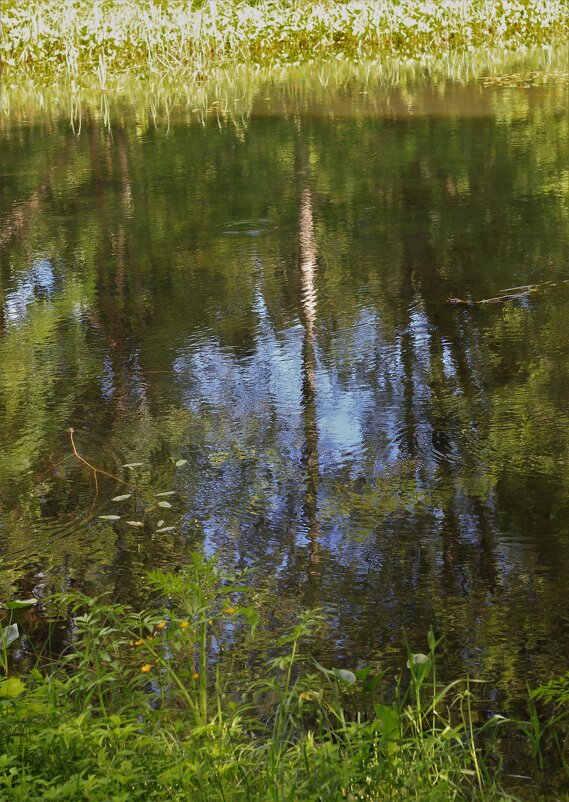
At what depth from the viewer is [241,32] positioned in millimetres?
17906

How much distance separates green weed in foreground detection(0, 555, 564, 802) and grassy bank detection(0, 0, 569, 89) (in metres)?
14.4

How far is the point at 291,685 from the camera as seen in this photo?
253cm

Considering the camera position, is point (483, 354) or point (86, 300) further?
point (86, 300)

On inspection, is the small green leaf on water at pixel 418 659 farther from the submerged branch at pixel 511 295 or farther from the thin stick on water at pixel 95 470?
the submerged branch at pixel 511 295

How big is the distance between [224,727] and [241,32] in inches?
671

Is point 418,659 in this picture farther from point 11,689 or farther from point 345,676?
point 11,689

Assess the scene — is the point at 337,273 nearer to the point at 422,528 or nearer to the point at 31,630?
the point at 422,528

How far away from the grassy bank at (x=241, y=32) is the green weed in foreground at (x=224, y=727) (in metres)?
14.4

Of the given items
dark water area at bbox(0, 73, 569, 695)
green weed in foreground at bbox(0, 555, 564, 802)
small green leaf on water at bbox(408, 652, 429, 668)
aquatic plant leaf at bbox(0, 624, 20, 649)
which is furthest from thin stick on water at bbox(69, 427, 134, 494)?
small green leaf on water at bbox(408, 652, 429, 668)

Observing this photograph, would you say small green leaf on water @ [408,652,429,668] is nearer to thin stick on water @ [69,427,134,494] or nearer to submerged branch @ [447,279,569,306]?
thin stick on water @ [69,427,134,494]

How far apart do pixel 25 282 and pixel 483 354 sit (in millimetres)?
2607

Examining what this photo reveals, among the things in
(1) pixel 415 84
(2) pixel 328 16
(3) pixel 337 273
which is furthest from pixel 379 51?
(3) pixel 337 273

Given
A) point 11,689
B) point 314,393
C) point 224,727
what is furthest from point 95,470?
point 224,727

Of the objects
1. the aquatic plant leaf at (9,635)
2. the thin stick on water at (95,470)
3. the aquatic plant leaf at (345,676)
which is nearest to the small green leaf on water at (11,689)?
the aquatic plant leaf at (9,635)
